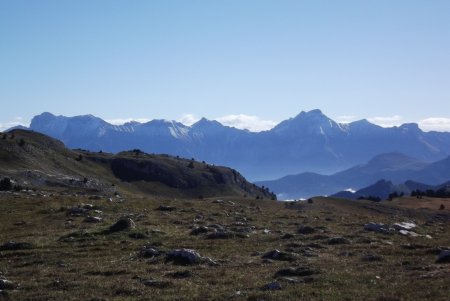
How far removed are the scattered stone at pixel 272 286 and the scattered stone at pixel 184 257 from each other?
7253mm

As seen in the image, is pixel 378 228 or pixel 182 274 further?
pixel 378 228

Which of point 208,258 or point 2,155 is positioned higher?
point 2,155

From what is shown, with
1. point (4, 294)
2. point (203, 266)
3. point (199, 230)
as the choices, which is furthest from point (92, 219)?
point (4, 294)

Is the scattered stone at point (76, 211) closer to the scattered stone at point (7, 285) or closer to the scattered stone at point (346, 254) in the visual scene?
the scattered stone at point (346, 254)

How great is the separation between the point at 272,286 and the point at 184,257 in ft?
26.6

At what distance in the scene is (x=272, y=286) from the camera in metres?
21.5

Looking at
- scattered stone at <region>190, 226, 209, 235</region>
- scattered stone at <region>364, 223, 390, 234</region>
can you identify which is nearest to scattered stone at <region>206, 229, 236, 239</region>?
scattered stone at <region>190, 226, 209, 235</region>

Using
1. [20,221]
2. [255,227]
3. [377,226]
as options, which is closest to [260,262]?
[255,227]

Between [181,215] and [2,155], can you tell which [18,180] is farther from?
[181,215]

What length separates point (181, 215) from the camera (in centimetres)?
5716

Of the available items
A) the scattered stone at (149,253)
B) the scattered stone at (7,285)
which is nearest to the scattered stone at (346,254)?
the scattered stone at (149,253)

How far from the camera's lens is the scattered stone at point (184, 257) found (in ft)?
92.6

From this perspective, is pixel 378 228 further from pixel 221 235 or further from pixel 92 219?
pixel 92 219

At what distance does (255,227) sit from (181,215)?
41.0ft
